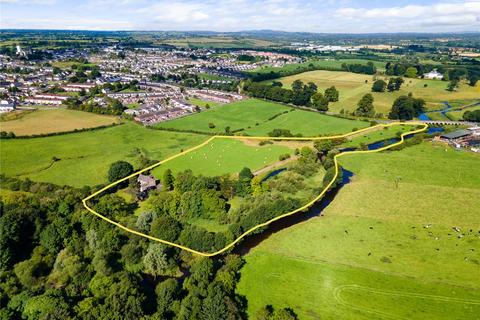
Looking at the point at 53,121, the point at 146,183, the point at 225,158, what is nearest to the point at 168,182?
the point at 146,183

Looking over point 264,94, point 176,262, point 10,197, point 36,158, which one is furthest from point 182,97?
point 176,262

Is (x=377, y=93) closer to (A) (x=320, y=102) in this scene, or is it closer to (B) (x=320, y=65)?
(A) (x=320, y=102)

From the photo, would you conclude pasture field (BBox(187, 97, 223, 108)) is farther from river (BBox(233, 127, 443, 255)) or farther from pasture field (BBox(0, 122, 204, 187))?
river (BBox(233, 127, 443, 255))

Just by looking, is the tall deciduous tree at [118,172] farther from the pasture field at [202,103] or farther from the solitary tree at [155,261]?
the pasture field at [202,103]

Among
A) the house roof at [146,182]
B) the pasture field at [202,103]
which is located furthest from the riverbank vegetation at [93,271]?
the pasture field at [202,103]

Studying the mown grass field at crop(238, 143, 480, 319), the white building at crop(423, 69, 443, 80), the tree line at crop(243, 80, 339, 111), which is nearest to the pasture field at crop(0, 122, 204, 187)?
the mown grass field at crop(238, 143, 480, 319)

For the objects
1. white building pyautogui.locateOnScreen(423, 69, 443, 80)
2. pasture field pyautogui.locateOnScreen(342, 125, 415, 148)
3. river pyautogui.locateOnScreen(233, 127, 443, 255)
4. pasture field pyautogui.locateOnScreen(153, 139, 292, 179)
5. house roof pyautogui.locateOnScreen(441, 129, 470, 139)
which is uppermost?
white building pyautogui.locateOnScreen(423, 69, 443, 80)
